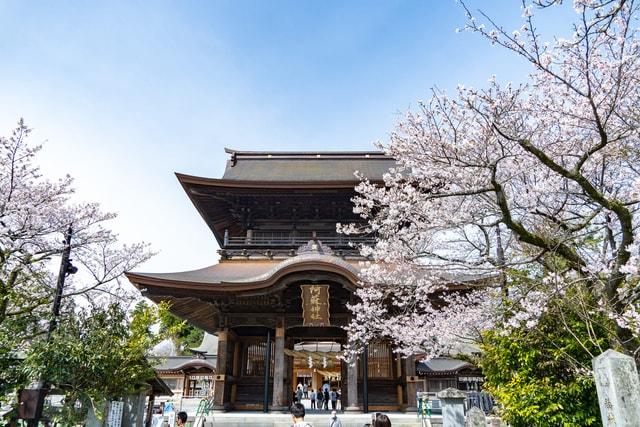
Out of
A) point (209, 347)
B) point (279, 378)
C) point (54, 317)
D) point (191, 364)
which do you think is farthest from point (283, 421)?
point (209, 347)

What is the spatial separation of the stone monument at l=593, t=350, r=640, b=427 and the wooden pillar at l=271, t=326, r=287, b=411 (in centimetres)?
906

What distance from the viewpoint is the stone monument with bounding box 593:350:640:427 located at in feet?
14.2

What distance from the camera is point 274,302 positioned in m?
13.3

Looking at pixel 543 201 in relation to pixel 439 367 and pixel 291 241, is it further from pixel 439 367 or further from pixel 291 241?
pixel 439 367

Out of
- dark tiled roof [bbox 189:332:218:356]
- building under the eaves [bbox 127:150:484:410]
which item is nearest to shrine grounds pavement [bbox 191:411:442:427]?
building under the eaves [bbox 127:150:484:410]

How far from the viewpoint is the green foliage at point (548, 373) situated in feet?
21.1

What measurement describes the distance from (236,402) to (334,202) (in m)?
7.31

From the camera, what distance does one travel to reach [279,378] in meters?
12.2

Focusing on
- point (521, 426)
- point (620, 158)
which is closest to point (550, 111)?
point (620, 158)

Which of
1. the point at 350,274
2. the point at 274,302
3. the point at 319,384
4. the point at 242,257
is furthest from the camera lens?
the point at 319,384

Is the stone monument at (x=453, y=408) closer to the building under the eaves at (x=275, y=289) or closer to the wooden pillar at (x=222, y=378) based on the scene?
the building under the eaves at (x=275, y=289)

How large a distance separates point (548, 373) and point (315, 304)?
6.93 meters

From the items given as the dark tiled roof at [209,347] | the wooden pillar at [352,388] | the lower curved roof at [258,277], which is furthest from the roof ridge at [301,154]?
the dark tiled roof at [209,347]

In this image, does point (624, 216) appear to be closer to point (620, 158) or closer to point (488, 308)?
point (620, 158)
